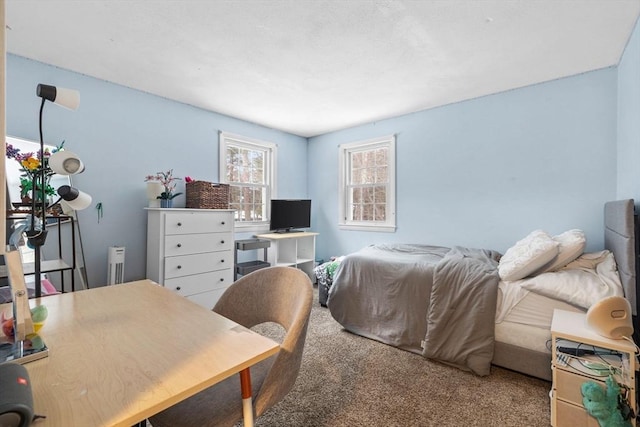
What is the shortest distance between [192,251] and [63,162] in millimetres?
1831

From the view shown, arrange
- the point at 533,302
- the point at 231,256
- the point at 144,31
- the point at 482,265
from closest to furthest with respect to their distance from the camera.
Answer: the point at 533,302
the point at 144,31
the point at 482,265
the point at 231,256

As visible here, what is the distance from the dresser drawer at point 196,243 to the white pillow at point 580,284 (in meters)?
2.77

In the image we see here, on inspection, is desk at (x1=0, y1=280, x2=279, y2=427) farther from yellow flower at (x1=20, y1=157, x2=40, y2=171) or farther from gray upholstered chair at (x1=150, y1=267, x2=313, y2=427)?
yellow flower at (x1=20, y1=157, x2=40, y2=171)

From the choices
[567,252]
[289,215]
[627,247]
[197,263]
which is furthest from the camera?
[289,215]

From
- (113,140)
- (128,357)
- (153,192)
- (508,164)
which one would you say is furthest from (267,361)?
(508,164)

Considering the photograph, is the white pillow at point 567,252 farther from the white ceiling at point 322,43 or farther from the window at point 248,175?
the window at point 248,175

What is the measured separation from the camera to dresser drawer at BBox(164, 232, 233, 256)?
2852 mm

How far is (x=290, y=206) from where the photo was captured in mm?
4367

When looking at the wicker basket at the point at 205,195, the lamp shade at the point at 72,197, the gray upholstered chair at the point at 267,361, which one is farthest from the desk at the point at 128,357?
the wicker basket at the point at 205,195

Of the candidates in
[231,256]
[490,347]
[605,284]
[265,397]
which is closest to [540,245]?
[605,284]

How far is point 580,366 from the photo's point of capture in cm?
149

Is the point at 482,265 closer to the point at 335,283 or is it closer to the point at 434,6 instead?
the point at 335,283

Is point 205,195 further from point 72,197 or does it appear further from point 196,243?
point 72,197

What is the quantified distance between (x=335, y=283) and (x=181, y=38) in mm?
2373
